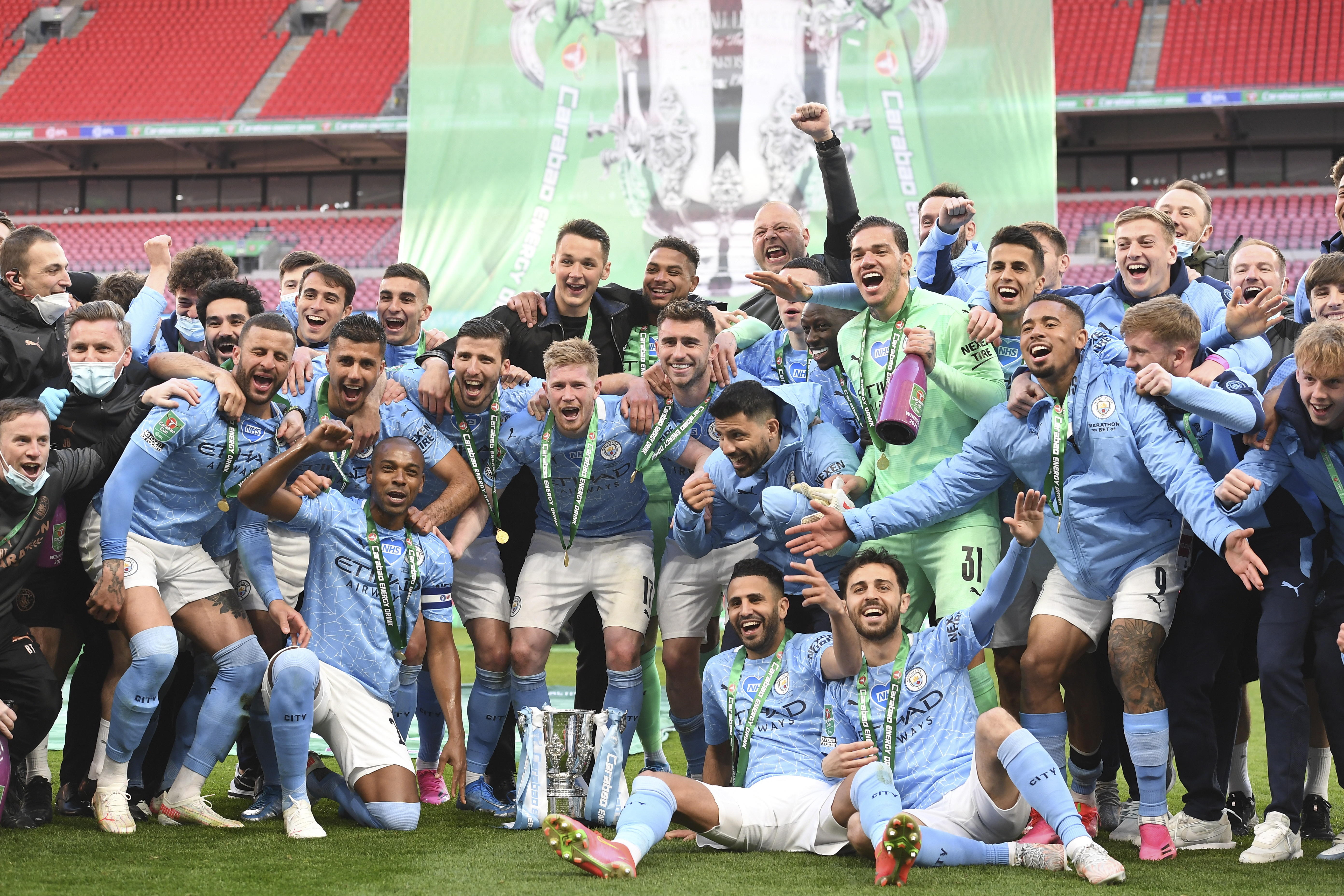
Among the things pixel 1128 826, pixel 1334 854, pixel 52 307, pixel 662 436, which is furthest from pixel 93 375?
pixel 1334 854

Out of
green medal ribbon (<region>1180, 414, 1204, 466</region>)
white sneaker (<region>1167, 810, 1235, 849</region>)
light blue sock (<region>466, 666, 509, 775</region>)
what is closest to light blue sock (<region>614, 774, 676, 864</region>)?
light blue sock (<region>466, 666, 509, 775</region>)

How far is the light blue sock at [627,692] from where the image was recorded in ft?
16.6

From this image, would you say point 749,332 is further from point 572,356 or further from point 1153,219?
point 1153,219

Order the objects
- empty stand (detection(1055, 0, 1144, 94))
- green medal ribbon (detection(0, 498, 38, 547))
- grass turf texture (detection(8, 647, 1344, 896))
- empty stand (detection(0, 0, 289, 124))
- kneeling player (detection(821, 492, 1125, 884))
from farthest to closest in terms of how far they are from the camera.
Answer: empty stand (detection(0, 0, 289, 124)), empty stand (detection(1055, 0, 1144, 94)), green medal ribbon (detection(0, 498, 38, 547)), kneeling player (detection(821, 492, 1125, 884)), grass turf texture (detection(8, 647, 1344, 896))

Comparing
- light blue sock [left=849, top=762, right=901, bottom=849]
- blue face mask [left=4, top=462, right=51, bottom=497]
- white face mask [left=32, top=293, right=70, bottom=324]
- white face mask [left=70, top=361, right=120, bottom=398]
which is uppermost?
white face mask [left=32, top=293, right=70, bottom=324]

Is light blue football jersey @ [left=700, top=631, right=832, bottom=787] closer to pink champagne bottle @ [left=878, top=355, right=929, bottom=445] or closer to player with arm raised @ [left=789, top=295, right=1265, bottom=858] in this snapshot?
player with arm raised @ [left=789, top=295, right=1265, bottom=858]

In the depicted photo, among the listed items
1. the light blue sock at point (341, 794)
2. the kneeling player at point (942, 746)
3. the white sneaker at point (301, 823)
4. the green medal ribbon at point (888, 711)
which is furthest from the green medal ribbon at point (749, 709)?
the white sneaker at point (301, 823)

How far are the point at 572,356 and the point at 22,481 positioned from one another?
75.0 inches

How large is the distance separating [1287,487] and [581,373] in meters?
2.45

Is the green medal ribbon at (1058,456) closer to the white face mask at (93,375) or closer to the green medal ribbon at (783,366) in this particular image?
the green medal ribbon at (783,366)

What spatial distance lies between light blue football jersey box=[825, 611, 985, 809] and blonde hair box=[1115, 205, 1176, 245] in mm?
1691

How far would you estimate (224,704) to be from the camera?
4.52 meters

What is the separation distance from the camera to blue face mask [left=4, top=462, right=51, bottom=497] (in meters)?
4.14

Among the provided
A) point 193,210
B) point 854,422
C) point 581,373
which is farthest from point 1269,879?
point 193,210
